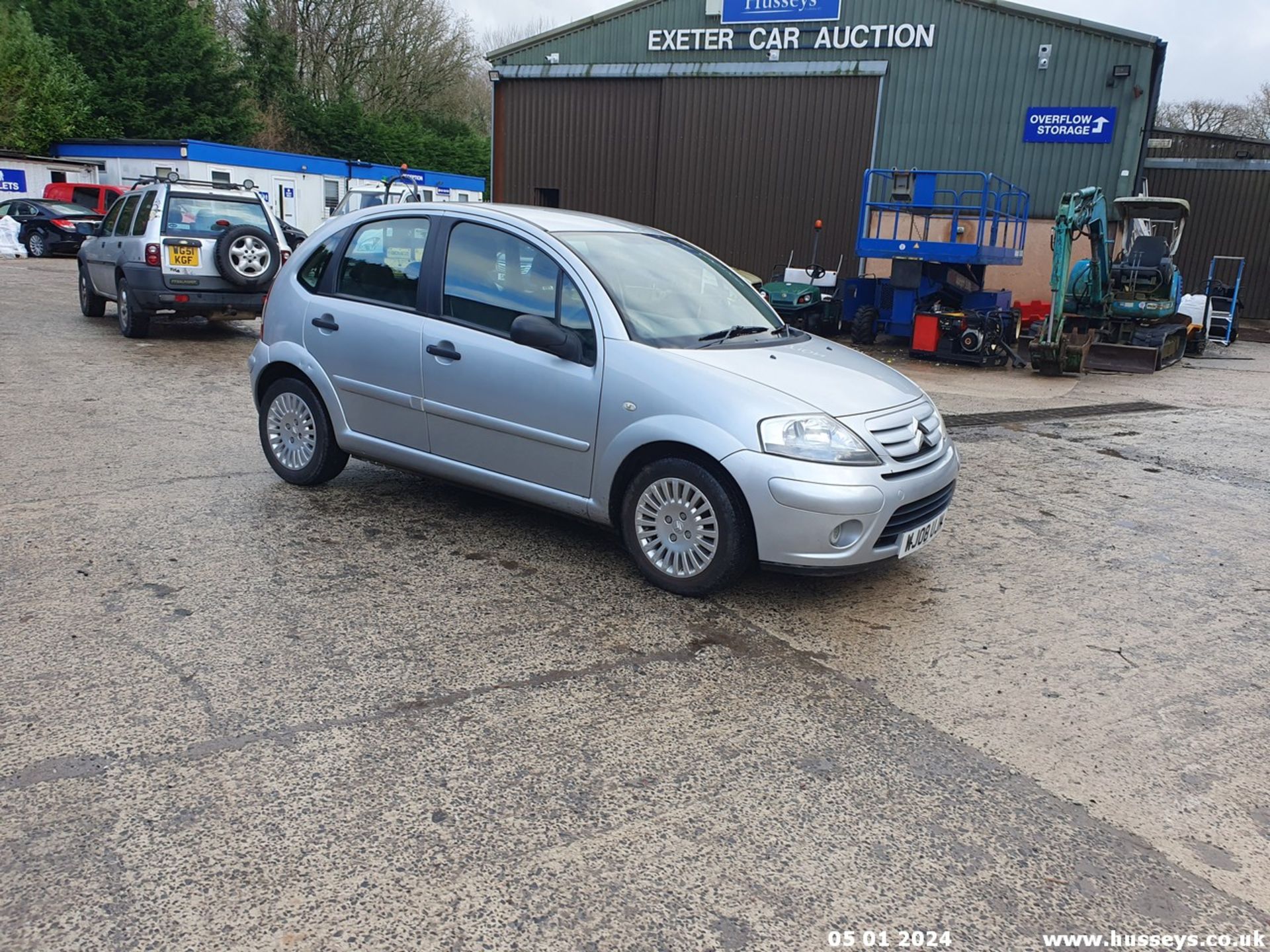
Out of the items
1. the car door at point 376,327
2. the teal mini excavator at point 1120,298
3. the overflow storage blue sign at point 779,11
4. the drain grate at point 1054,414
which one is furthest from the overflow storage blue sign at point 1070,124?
the car door at point 376,327

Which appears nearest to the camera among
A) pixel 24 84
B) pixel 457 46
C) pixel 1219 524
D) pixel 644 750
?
pixel 644 750

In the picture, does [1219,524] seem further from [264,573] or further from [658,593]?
[264,573]

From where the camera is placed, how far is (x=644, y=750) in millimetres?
3355

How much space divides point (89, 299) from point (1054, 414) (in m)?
12.9

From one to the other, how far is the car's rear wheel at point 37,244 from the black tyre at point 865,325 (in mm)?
21449

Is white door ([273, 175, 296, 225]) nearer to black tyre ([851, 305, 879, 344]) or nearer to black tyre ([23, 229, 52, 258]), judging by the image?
black tyre ([23, 229, 52, 258])

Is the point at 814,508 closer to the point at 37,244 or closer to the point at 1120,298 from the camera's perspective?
the point at 1120,298

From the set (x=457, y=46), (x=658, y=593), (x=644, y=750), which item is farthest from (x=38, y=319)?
(x=457, y=46)

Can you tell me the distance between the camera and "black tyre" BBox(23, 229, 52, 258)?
25.4m

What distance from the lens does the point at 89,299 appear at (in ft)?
45.6

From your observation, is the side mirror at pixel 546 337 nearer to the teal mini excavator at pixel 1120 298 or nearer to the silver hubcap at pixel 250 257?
the silver hubcap at pixel 250 257

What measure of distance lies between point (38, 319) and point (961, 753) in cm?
1414

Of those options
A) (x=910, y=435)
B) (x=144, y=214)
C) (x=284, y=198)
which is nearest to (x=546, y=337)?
(x=910, y=435)

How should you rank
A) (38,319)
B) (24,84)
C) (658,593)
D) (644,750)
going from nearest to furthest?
(644,750) < (658,593) < (38,319) < (24,84)
